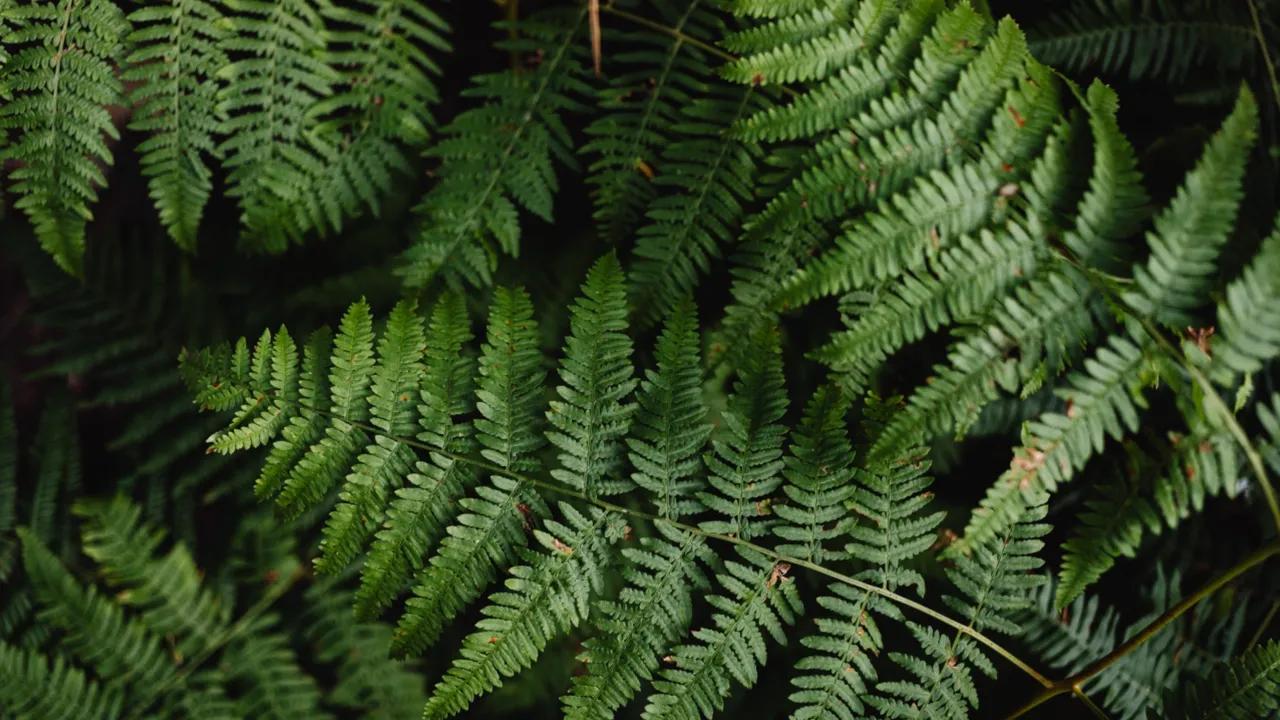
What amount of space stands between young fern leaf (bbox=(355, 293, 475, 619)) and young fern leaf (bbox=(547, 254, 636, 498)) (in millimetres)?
210

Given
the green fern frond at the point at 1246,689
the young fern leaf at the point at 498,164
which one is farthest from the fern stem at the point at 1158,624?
the young fern leaf at the point at 498,164

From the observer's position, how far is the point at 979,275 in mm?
1591

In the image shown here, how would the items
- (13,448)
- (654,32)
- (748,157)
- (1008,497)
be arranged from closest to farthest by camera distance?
(1008,497) → (748,157) → (654,32) → (13,448)

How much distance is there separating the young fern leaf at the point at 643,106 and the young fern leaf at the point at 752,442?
0.50 metres

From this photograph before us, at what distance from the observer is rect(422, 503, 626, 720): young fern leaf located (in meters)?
1.67

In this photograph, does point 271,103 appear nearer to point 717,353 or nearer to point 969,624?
point 717,353

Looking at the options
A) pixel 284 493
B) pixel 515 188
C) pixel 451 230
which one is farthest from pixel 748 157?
pixel 284 493

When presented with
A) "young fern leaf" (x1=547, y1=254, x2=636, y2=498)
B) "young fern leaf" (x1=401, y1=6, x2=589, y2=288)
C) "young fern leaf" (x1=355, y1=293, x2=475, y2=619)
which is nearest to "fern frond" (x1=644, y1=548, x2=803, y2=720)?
"young fern leaf" (x1=547, y1=254, x2=636, y2=498)

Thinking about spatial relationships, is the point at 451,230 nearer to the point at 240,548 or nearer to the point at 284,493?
the point at 284,493

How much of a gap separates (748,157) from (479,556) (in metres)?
1.10

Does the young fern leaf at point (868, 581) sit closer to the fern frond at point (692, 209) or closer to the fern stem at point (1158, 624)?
the fern stem at point (1158, 624)

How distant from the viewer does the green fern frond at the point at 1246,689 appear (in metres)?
1.64

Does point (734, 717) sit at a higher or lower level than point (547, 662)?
higher

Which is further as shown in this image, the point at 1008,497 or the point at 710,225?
the point at 710,225
